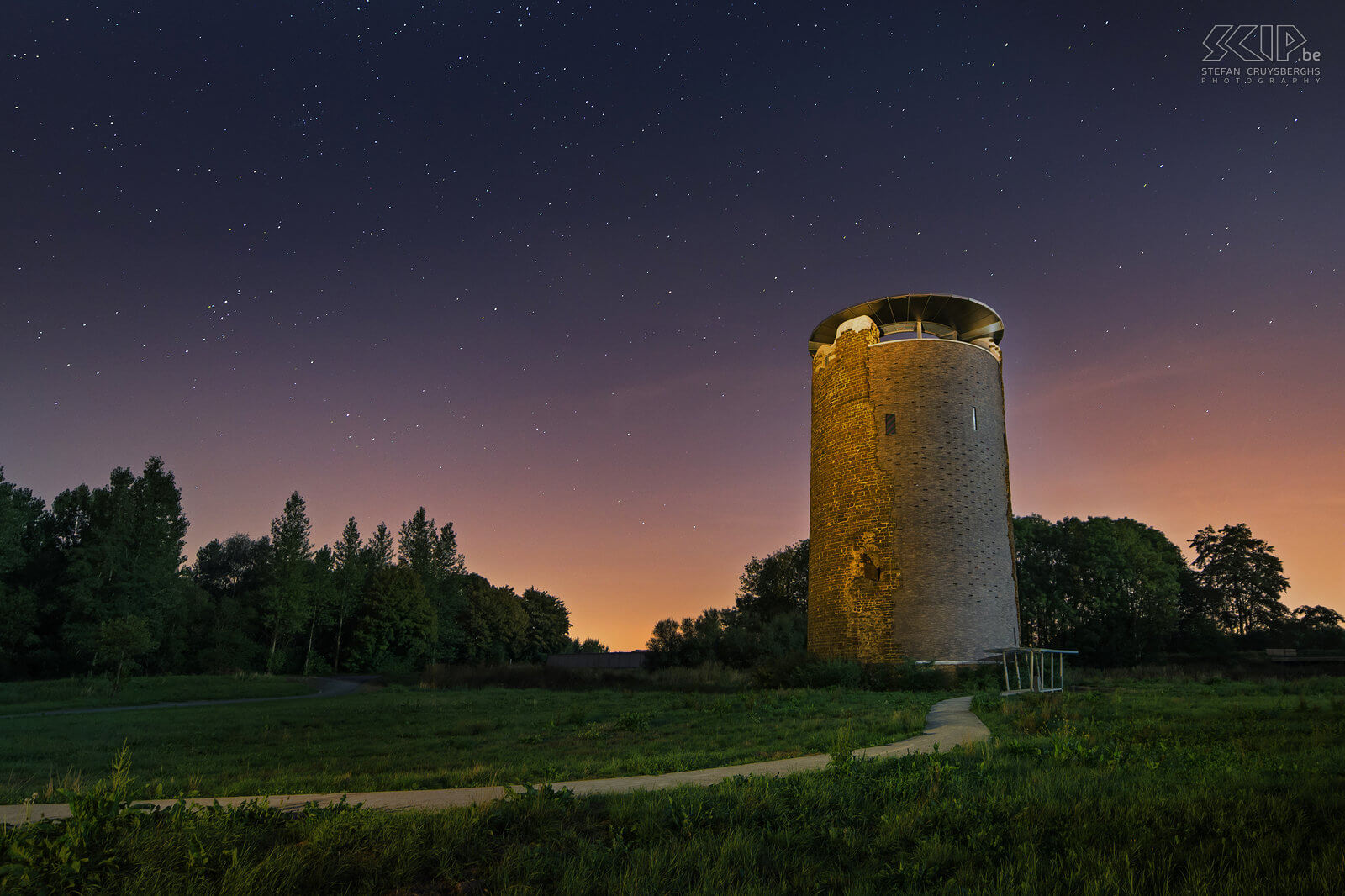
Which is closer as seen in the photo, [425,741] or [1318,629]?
[425,741]

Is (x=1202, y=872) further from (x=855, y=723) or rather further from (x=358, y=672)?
(x=358, y=672)

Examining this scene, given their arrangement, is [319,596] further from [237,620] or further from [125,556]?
[125,556]

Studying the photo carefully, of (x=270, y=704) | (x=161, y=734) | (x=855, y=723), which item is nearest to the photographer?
(x=855, y=723)

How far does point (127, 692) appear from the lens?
2730 centimetres

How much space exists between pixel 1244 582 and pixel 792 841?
6460 cm

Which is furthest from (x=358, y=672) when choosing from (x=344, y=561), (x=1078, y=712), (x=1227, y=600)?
(x=1227, y=600)

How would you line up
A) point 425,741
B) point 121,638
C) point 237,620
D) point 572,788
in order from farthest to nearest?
point 237,620 < point 121,638 < point 425,741 < point 572,788

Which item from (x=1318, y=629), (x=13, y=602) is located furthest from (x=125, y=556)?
(x=1318, y=629)

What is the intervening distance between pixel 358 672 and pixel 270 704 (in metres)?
37.6

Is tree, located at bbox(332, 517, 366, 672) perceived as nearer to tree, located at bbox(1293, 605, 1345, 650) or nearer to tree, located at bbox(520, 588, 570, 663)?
tree, located at bbox(520, 588, 570, 663)

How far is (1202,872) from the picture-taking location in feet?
15.1

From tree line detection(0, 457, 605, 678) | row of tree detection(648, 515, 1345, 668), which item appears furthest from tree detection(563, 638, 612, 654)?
row of tree detection(648, 515, 1345, 668)

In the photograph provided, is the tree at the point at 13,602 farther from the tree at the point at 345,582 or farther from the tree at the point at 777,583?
the tree at the point at 777,583

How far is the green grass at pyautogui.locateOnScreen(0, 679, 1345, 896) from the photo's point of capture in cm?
447
